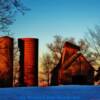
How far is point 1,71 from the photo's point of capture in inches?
1396

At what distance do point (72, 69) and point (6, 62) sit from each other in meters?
12.2

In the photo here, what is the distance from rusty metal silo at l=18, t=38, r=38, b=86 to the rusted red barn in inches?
316

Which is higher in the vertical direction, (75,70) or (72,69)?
(72,69)

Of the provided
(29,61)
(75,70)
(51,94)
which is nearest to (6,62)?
(29,61)

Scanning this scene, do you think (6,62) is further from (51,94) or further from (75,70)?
(51,94)

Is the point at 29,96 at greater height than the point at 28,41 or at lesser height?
lesser

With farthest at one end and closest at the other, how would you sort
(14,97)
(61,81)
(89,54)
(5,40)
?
(89,54), (61,81), (5,40), (14,97)

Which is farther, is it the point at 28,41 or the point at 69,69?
the point at 69,69

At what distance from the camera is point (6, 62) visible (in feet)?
117

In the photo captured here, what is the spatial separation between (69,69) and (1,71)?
12025 mm

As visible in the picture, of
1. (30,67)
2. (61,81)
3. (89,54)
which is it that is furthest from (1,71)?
(89,54)

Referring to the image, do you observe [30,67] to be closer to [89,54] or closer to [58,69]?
[58,69]

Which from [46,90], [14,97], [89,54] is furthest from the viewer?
[89,54]

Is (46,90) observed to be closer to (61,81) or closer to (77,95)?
(77,95)
